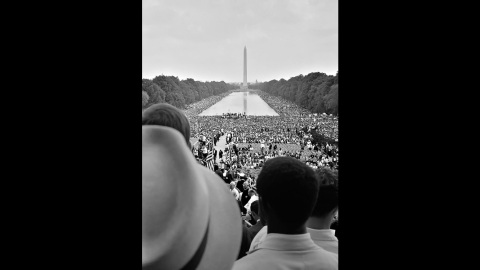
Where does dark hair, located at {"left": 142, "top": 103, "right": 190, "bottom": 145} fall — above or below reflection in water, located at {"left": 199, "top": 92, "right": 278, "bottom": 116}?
below

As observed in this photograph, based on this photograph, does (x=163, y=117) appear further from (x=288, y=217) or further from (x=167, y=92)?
(x=167, y=92)

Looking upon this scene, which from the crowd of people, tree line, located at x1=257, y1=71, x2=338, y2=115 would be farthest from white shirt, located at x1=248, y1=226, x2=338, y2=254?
tree line, located at x1=257, y1=71, x2=338, y2=115

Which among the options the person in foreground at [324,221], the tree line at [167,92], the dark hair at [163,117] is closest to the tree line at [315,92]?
the tree line at [167,92]

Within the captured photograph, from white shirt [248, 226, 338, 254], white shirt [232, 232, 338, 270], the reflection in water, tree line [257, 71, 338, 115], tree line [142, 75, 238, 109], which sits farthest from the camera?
the reflection in water

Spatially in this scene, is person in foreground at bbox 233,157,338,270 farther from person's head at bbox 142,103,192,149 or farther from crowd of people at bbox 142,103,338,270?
person's head at bbox 142,103,192,149

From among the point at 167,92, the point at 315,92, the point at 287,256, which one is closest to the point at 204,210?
the point at 287,256

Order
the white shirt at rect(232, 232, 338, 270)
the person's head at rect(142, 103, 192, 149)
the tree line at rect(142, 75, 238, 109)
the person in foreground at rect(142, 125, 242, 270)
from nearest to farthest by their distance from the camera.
Result: the person in foreground at rect(142, 125, 242, 270) → the person's head at rect(142, 103, 192, 149) → the white shirt at rect(232, 232, 338, 270) → the tree line at rect(142, 75, 238, 109)
